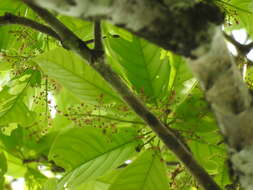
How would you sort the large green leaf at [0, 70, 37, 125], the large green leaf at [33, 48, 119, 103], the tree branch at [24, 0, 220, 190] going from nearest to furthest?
the tree branch at [24, 0, 220, 190] → the large green leaf at [33, 48, 119, 103] → the large green leaf at [0, 70, 37, 125]

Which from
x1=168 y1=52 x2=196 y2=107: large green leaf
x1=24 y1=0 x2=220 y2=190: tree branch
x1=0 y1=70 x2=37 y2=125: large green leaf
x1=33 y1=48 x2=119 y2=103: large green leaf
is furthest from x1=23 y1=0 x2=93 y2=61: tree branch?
x1=0 y1=70 x2=37 y2=125: large green leaf

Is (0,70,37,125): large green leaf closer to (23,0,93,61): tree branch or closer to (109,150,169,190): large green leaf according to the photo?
(109,150,169,190): large green leaf

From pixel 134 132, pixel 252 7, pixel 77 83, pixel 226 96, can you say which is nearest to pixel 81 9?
pixel 226 96

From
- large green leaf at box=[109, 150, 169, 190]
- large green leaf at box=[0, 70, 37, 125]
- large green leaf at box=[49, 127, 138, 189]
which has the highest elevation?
large green leaf at box=[0, 70, 37, 125]

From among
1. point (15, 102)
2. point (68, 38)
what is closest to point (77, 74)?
point (68, 38)

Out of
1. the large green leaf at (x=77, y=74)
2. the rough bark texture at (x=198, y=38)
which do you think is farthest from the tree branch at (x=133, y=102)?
the large green leaf at (x=77, y=74)

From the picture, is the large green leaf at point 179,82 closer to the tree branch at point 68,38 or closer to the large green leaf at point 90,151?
the large green leaf at point 90,151

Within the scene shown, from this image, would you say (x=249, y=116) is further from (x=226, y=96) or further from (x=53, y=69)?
(x=53, y=69)
